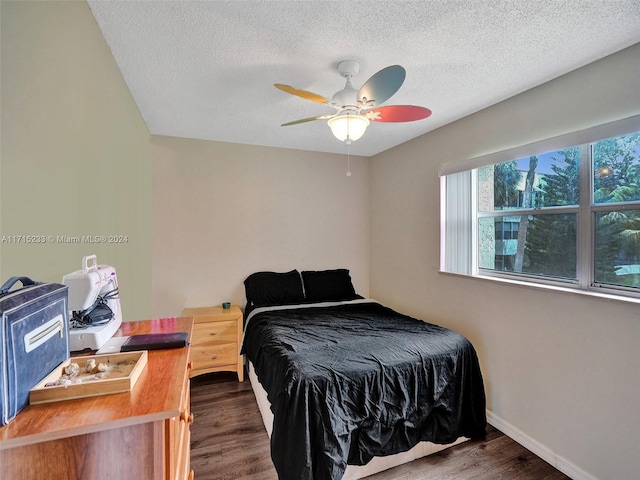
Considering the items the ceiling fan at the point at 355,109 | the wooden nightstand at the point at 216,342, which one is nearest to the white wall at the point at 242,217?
the wooden nightstand at the point at 216,342

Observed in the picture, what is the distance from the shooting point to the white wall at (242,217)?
122 inches

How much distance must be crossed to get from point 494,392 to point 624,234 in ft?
4.57

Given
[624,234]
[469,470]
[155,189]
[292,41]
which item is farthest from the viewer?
[155,189]

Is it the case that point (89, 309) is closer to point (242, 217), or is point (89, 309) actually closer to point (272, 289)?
point (272, 289)

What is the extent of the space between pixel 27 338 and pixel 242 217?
2.75 m

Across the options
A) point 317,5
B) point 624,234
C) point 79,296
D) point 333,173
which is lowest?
point 79,296

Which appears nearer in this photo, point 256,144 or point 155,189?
point 155,189

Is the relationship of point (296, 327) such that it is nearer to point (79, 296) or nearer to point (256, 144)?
point (79, 296)

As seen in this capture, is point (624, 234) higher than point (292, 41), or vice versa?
point (292, 41)

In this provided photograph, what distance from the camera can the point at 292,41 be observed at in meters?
1.53

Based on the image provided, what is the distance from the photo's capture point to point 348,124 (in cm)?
171

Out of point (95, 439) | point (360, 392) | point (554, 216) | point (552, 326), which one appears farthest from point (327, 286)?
point (95, 439)

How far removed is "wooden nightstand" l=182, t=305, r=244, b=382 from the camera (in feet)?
9.28

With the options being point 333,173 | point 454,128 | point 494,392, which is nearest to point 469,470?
point 494,392
